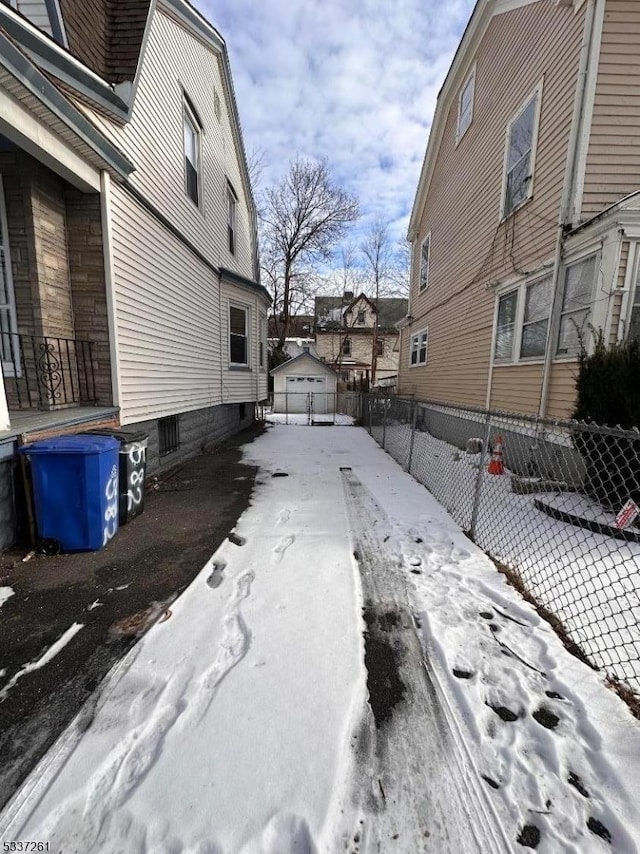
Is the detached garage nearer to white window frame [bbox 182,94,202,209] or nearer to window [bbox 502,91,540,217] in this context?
white window frame [bbox 182,94,202,209]

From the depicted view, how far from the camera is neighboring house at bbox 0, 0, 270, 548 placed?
361 centimetres

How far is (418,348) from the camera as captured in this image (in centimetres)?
1348

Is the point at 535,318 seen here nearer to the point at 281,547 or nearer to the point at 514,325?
the point at 514,325

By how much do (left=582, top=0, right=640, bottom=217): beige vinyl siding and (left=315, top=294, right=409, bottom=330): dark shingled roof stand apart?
1123 inches

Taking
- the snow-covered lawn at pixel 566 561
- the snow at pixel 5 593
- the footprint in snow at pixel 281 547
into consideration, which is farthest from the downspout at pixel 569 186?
the snow at pixel 5 593

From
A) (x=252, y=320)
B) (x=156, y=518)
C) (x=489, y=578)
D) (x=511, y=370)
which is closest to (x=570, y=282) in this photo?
(x=511, y=370)

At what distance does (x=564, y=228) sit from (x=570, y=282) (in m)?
0.79

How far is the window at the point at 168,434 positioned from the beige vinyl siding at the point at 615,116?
729 cm

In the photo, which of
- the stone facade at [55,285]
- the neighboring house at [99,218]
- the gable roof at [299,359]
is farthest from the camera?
the gable roof at [299,359]

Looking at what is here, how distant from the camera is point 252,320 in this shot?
10.9m

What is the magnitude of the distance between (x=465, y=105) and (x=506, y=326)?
6667mm

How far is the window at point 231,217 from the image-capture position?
1000 cm

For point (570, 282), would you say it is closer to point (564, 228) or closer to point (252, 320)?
point (564, 228)

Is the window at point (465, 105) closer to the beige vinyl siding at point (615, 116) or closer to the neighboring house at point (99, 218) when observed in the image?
the beige vinyl siding at point (615, 116)
